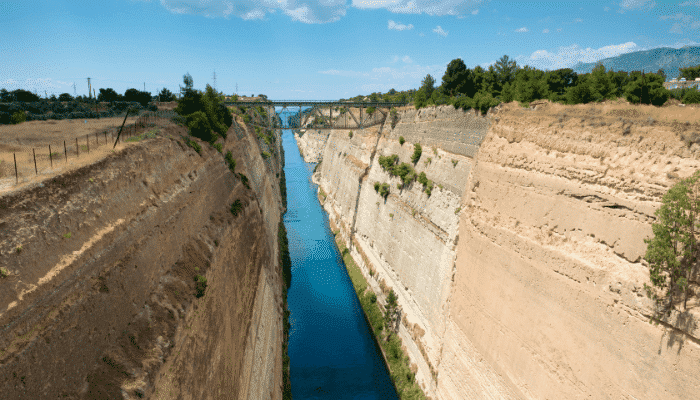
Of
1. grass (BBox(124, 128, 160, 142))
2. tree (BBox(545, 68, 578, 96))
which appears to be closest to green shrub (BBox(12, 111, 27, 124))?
grass (BBox(124, 128, 160, 142))

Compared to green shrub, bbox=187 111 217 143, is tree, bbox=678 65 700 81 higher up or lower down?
higher up

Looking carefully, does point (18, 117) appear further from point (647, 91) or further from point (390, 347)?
point (647, 91)

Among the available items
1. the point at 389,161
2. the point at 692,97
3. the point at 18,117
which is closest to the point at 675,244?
the point at 692,97

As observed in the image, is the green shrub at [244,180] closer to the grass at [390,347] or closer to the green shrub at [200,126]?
the green shrub at [200,126]

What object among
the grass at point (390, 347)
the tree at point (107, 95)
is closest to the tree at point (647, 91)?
the grass at point (390, 347)

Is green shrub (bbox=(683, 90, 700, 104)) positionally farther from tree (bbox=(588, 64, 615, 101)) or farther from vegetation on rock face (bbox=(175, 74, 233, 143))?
vegetation on rock face (bbox=(175, 74, 233, 143))

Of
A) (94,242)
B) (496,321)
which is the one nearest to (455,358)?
(496,321)
